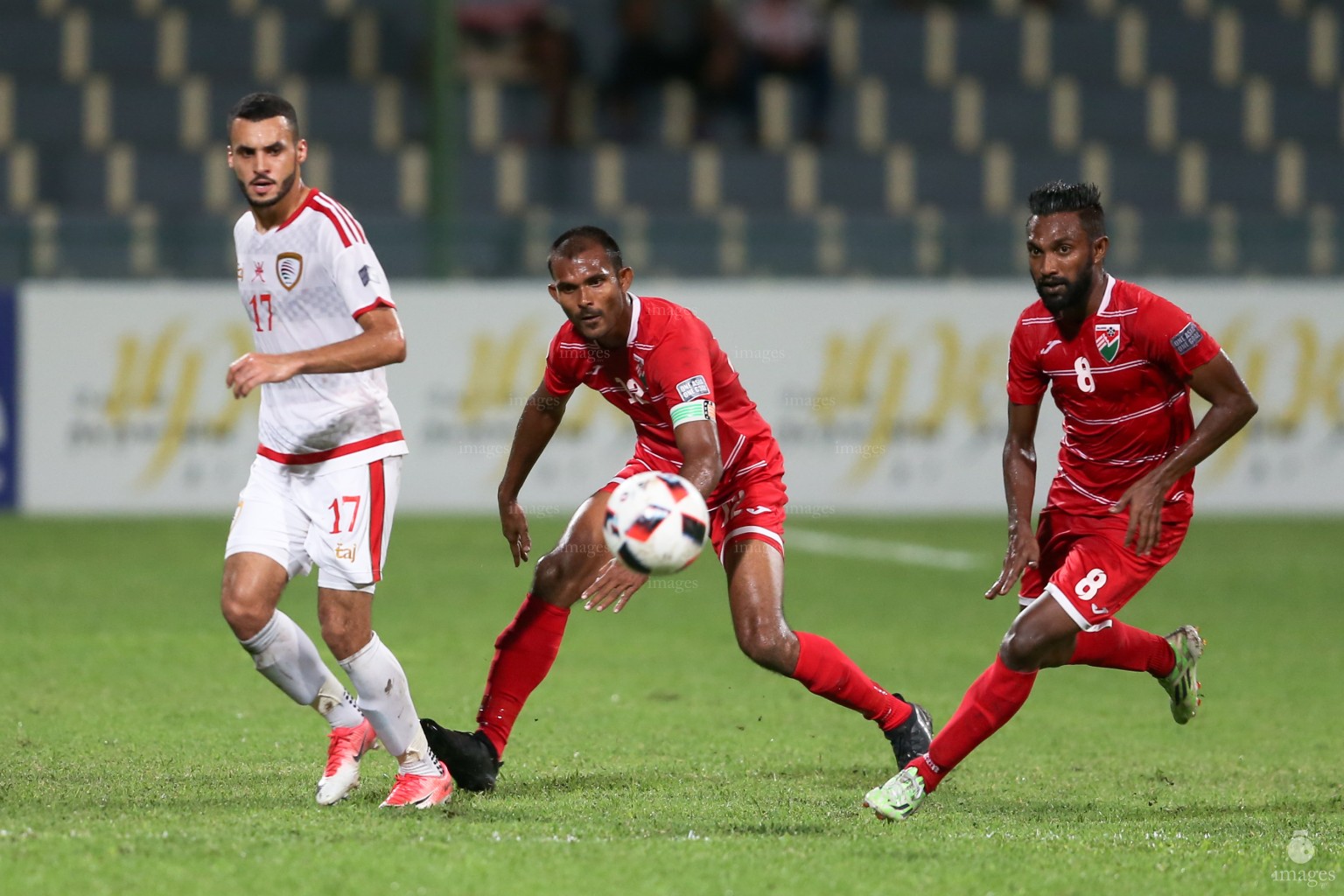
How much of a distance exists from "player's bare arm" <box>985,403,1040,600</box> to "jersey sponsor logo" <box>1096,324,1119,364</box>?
275 millimetres

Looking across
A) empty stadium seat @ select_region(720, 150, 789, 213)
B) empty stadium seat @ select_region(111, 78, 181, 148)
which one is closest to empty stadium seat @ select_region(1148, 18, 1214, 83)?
empty stadium seat @ select_region(720, 150, 789, 213)

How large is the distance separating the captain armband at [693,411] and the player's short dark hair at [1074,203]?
1.17 meters

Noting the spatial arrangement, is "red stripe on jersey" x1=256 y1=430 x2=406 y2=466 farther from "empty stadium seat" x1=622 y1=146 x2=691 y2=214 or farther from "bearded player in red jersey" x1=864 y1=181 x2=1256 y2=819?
"empty stadium seat" x1=622 y1=146 x2=691 y2=214

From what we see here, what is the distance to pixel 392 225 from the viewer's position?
14.2 m

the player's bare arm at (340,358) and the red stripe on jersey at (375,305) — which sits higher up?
the red stripe on jersey at (375,305)

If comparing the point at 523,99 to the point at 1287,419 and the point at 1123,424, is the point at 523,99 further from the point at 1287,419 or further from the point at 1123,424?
the point at 1123,424

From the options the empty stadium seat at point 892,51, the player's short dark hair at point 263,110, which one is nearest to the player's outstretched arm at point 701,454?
the player's short dark hair at point 263,110

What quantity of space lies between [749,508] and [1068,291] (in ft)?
4.10

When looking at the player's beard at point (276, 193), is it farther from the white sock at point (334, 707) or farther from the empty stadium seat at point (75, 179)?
the empty stadium seat at point (75, 179)

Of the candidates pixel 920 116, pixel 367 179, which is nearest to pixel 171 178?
pixel 367 179

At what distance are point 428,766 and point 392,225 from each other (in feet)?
31.5

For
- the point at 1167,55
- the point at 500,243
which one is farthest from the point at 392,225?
the point at 1167,55

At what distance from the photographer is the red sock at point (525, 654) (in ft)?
18.5

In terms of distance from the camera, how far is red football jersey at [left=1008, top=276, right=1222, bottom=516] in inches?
209
